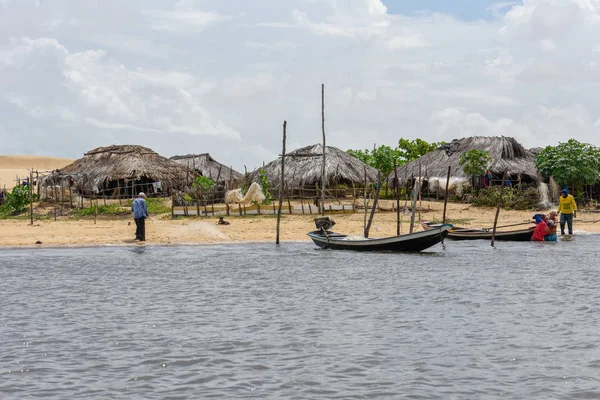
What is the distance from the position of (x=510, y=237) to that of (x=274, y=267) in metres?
9.38

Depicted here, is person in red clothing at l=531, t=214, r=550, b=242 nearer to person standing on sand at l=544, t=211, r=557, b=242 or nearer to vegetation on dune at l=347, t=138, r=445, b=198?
person standing on sand at l=544, t=211, r=557, b=242

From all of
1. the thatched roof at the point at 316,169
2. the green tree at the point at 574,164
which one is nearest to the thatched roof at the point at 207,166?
the thatched roof at the point at 316,169

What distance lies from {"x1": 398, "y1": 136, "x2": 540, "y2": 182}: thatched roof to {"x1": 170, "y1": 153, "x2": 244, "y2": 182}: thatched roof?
12.3m

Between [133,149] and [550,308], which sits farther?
[133,149]

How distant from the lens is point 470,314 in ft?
44.1

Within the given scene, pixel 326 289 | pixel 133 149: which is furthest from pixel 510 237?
pixel 133 149

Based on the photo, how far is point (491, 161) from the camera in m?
39.7

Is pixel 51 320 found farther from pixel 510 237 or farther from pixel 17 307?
pixel 510 237

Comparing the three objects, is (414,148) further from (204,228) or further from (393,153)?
(204,228)

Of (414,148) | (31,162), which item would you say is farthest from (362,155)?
(31,162)

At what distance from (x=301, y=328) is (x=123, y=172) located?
109 feet

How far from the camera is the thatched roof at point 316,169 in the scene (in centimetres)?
4266

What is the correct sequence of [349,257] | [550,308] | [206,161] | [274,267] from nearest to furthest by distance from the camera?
[550,308]
[274,267]
[349,257]
[206,161]

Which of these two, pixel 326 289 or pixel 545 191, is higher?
pixel 545 191
